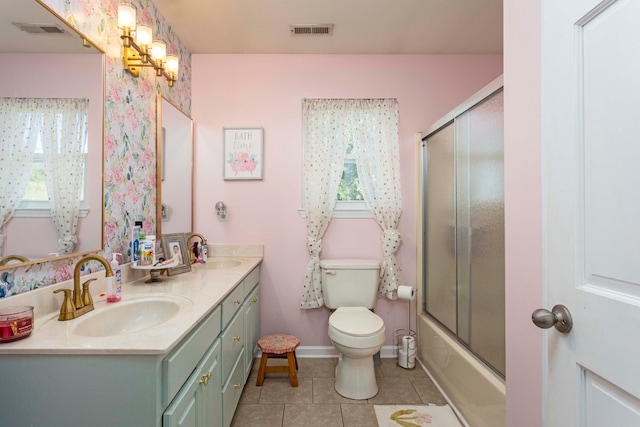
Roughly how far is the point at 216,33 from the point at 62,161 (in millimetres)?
1541

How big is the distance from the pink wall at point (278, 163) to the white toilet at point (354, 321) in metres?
0.20

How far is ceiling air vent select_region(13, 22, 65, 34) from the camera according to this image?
107 cm

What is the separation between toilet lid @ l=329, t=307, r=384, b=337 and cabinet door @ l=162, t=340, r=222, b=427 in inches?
32.3

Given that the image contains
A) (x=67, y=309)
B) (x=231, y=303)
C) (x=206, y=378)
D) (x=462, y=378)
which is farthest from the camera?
(x=462, y=378)

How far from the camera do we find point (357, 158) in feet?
8.16

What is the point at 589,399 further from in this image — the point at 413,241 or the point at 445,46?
the point at 445,46

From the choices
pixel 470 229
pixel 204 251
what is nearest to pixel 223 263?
pixel 204 251

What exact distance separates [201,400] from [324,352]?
1481 millimetres

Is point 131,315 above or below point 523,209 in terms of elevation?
below

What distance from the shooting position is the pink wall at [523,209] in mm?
898

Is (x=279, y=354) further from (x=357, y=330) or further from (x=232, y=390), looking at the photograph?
(x=357, y=330)

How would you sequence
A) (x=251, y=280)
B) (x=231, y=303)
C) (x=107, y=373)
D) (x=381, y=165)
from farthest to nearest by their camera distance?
(x=381, y=165), (x=251, y=280), (x=231, y=303), (x=107, y=373)

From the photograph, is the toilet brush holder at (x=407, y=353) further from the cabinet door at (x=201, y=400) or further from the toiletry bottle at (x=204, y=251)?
the toiletry bottle at (x=204, y=251)

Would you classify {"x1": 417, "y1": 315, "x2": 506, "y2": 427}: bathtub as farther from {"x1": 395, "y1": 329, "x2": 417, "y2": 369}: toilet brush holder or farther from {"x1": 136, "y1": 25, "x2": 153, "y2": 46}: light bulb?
{"x1": 136, "y1": 25, "x2": 153, "y2": 46}: light bulb
